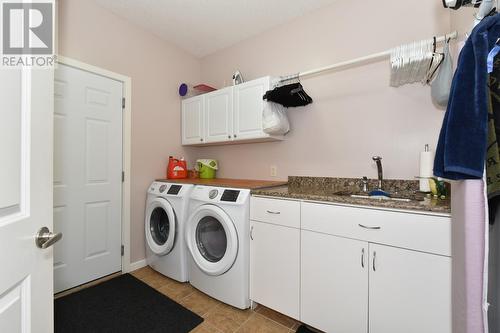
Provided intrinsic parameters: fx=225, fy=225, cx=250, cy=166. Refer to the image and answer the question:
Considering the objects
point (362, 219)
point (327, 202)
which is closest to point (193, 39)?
point (327, 202)

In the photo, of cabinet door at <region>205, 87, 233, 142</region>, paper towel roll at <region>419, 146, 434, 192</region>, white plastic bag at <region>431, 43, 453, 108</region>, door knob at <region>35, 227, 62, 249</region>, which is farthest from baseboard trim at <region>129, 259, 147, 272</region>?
white plastic bag at <region>431, 43, 453, 108</region>

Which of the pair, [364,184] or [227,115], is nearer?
[364,184]

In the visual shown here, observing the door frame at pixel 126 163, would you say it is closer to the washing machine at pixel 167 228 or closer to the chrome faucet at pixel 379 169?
the washing machine at pixel 167 228

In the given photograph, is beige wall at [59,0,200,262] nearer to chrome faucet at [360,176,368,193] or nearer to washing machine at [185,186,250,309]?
washing machine at [185,186,250,309]

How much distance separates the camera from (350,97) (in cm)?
196

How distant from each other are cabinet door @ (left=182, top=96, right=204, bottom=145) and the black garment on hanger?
3.09 feet

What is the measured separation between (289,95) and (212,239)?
144 cm

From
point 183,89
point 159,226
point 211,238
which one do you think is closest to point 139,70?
point 183,89

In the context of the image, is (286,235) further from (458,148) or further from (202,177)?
(202,177)

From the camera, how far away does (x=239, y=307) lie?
1709mm

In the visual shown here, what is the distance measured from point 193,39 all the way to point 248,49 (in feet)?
2.19

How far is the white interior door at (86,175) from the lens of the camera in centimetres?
189

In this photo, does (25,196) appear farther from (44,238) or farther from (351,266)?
(351,266)

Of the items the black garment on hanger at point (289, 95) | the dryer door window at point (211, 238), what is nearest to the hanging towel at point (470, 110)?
the black garment on hanger at point (289, 95)
